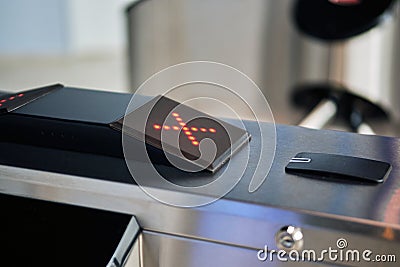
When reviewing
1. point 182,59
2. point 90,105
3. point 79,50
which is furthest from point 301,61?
point 79,50

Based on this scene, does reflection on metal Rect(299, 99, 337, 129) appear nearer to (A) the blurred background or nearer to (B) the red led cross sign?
(A) the blurred background

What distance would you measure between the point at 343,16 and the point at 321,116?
17.2 inches

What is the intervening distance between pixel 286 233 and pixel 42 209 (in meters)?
0.21

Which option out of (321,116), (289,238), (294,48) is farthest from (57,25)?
(289,238)

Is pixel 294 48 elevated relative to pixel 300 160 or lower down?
elevated

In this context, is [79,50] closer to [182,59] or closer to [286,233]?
[182,59]

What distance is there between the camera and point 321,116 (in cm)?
126

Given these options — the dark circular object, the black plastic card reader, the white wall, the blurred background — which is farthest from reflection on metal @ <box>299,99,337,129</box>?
the white wall

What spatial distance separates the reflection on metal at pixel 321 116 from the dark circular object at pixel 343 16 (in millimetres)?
295

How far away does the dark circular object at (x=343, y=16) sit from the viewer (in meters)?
1.59

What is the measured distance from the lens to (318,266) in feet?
1.68

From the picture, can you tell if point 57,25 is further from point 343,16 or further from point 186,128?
point 186,128

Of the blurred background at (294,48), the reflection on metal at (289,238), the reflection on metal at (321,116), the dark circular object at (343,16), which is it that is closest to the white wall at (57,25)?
the blurred background at (294,48)

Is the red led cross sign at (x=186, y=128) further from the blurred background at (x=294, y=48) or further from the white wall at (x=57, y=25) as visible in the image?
the white wall at (x=57, y=25)
